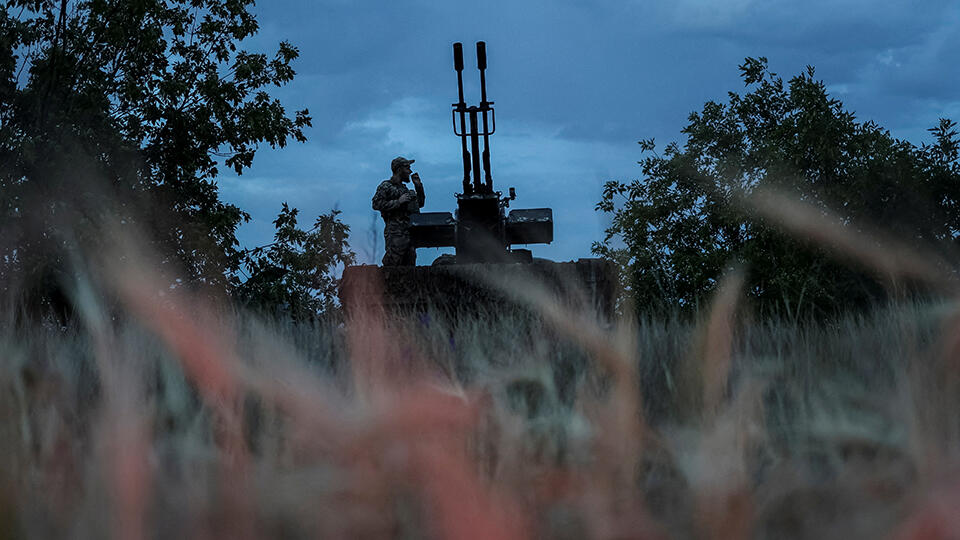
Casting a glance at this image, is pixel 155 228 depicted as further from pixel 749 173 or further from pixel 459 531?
pixel 459 531

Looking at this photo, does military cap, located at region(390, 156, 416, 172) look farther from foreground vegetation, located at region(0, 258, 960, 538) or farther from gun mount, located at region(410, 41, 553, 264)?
foreground vegetation, located at region(0, 258, 960, 538)

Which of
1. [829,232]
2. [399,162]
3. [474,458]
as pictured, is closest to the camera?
[474,458]

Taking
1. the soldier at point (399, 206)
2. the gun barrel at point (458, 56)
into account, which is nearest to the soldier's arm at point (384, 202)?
the soldier at point (399, 206)

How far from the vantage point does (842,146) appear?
18688 millimetres

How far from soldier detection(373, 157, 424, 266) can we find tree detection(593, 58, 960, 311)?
488 cm

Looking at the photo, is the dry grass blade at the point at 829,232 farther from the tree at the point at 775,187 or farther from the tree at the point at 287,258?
the tree at the point at 287,258

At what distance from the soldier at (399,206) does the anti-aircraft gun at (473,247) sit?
146 mm

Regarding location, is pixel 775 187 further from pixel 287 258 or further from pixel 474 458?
pixel 474 458

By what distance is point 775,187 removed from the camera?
18.1 m

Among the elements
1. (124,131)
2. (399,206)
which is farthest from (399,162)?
(124,131)

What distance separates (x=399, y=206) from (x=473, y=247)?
3.55ft

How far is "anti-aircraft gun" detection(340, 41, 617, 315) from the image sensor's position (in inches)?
351

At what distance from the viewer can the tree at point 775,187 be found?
17.6 metres

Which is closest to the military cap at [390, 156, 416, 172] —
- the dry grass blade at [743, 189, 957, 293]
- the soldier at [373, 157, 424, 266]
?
the soldier at [373, 157, 424, 266]
